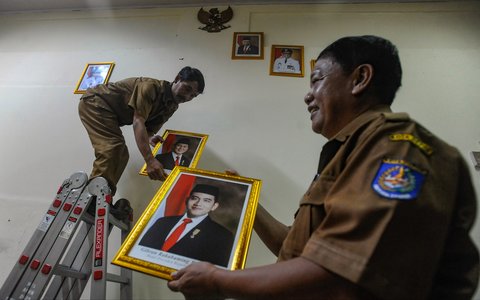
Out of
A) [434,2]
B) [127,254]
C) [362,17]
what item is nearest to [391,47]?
[127,254]

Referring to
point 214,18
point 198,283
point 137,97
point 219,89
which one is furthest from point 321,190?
point 214,18

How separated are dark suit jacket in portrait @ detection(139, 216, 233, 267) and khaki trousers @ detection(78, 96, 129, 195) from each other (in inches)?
22.3

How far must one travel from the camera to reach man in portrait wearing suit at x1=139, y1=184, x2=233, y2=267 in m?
0.59

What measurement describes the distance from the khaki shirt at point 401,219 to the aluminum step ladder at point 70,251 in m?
0.81

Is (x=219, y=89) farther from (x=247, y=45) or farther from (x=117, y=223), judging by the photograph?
(x=117, y=223)

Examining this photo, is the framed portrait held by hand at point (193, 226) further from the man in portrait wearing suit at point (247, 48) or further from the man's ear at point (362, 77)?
the man in portrait wearing suit at point (247, 48)

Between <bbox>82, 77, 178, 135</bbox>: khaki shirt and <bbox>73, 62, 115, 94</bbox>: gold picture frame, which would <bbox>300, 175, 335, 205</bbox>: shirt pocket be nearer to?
<bbox>82, 77, 178, 135</bbox>: khaki shirt

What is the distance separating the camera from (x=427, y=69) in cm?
168

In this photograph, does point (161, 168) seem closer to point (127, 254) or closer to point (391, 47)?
Answer: point (127, 254)

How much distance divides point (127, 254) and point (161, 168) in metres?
0.59

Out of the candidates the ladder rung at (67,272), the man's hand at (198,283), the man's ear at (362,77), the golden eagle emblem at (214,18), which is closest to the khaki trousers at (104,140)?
the ladder rung at (67,272)

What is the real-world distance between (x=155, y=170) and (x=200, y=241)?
60 cm

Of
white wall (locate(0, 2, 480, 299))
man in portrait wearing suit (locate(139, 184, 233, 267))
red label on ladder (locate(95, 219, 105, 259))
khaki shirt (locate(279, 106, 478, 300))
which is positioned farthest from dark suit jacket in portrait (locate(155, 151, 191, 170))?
khaki shirt (locate(279, 106, 478, 300))

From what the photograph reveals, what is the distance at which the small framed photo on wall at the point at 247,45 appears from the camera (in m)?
1.82
